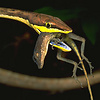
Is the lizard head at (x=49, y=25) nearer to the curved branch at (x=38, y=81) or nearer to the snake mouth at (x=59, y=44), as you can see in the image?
the snake mouth at (x=59, y=44)

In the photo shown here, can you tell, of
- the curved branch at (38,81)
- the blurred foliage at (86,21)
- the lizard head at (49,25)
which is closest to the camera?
the lizard head at (49,25)

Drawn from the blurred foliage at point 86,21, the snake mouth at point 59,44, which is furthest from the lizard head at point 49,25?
the blurred foliage at point 86,21

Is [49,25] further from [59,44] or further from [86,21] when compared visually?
[86,21]

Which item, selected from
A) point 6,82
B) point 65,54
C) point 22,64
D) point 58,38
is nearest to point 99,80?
point 65,54

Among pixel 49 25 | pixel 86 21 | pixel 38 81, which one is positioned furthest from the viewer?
pixel 38 81

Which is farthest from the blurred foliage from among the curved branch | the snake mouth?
the curved branch

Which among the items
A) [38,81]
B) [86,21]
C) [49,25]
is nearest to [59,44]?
[49,25]

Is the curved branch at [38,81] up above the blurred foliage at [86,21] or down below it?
below

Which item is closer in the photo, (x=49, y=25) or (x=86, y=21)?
(x=49, y=25)
